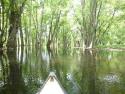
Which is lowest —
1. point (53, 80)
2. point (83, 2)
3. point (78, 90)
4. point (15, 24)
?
point (78, 90)

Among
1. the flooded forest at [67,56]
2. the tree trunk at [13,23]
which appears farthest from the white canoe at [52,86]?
the tree trunk at [13,23]

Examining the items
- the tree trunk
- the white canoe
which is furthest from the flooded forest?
the white canoe

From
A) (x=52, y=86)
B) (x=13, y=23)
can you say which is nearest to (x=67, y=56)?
(x=13, y=23)

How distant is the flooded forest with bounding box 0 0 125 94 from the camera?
463 inches

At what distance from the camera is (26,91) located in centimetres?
1035

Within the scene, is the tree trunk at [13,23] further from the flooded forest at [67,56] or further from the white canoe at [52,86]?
the white canoe at [52,86]

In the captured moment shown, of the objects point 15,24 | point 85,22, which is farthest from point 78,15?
point 15,24

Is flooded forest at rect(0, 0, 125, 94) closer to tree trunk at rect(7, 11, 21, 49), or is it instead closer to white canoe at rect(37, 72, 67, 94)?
tree trunk at rect(7, 11, 21, 49)

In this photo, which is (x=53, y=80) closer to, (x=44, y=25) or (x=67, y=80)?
(x=67, y=80)

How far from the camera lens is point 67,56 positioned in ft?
94.9

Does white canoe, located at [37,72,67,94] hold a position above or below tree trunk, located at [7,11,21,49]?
below

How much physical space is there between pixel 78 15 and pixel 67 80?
39.0 meters

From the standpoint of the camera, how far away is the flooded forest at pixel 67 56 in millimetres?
11758

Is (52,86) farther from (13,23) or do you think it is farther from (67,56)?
(13,23)
